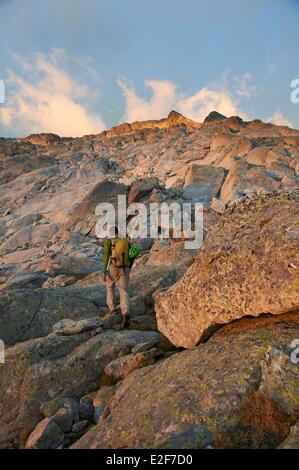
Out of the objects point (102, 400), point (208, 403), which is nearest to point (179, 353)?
point (102, 400)

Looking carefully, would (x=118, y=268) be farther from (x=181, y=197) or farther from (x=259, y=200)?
(x=181, y=197)

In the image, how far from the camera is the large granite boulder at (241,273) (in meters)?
7.97

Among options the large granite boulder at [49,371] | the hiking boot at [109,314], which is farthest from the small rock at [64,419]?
the hiking boot at [109,314]

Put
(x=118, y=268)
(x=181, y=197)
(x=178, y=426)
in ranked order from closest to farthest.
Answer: (x=178, y=426)
(x=118, y=268)
(x=181, y=197)

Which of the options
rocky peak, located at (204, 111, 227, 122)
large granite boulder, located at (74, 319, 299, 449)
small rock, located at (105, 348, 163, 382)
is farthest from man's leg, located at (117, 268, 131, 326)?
rocky peak, located at (204, 111, 227, 122)

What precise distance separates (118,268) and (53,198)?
53756 millimetres

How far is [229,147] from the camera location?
6912 centimetres

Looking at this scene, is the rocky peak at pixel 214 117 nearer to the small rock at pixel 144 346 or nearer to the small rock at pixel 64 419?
the small rock at pixel 144 346

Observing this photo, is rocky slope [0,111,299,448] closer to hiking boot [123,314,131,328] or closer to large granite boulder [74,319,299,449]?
large granite boulder [74,319,299,449]

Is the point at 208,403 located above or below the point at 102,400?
above

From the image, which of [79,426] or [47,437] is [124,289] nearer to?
[79,426]

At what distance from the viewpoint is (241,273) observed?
8656 millimetres

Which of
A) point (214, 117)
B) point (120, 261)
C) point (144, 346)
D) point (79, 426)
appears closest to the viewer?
point (79, 426)

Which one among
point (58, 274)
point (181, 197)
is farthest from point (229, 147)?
point (58, 274)
